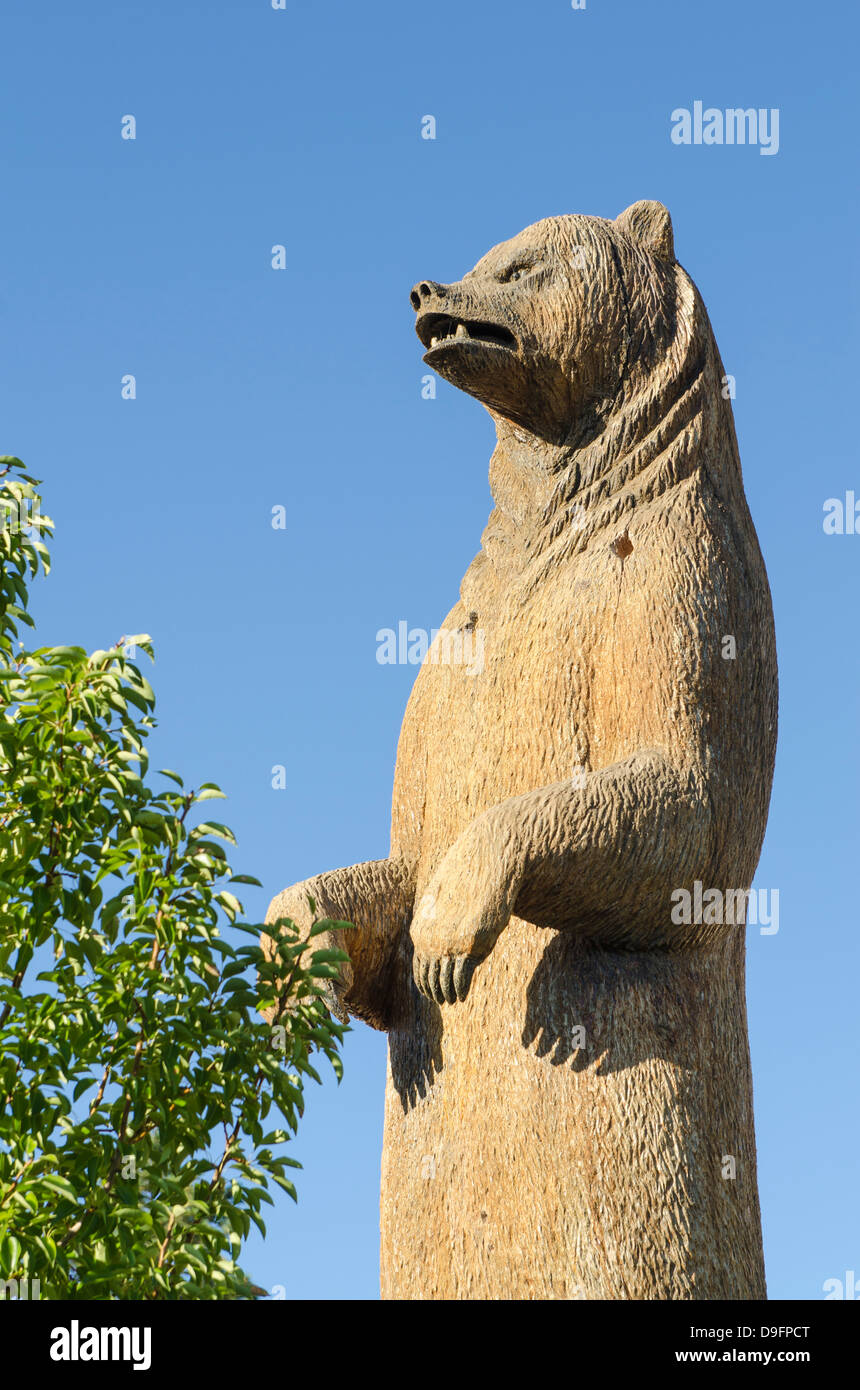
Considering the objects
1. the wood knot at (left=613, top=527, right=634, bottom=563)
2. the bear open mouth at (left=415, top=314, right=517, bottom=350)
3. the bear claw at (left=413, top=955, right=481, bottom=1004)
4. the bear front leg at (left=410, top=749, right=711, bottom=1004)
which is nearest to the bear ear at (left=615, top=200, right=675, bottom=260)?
the bear open mouth at (left=415, top=314, right=517, bottom=350)

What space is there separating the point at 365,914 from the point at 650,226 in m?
2.59

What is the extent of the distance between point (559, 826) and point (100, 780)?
1349mm

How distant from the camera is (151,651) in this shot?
19.1ft

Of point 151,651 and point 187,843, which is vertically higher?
point 151,651

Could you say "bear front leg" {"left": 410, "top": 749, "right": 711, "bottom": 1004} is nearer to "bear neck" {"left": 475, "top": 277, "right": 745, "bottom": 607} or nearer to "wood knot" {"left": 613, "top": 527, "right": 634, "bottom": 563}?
"wood knot" {"left": 613, "top": 527, "right": 634, "bottom": 563}

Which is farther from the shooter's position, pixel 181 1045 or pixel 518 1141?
pixel 518 1141

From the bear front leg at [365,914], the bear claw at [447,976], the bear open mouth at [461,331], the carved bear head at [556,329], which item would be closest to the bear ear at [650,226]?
the carved bear head at [556,329]

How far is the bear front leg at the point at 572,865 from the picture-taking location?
5859mm

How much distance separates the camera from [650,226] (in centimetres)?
696

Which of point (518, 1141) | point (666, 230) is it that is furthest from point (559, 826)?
point (666, 230)

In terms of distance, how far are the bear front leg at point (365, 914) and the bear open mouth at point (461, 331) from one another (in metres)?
1.81

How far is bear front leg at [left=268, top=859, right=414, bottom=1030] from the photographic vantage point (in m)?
6.66

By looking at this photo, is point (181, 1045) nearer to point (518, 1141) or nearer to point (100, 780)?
point (100, 780)

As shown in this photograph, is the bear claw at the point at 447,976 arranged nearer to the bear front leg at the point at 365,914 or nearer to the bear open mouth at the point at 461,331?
the bear front leg at the point at 365,914
